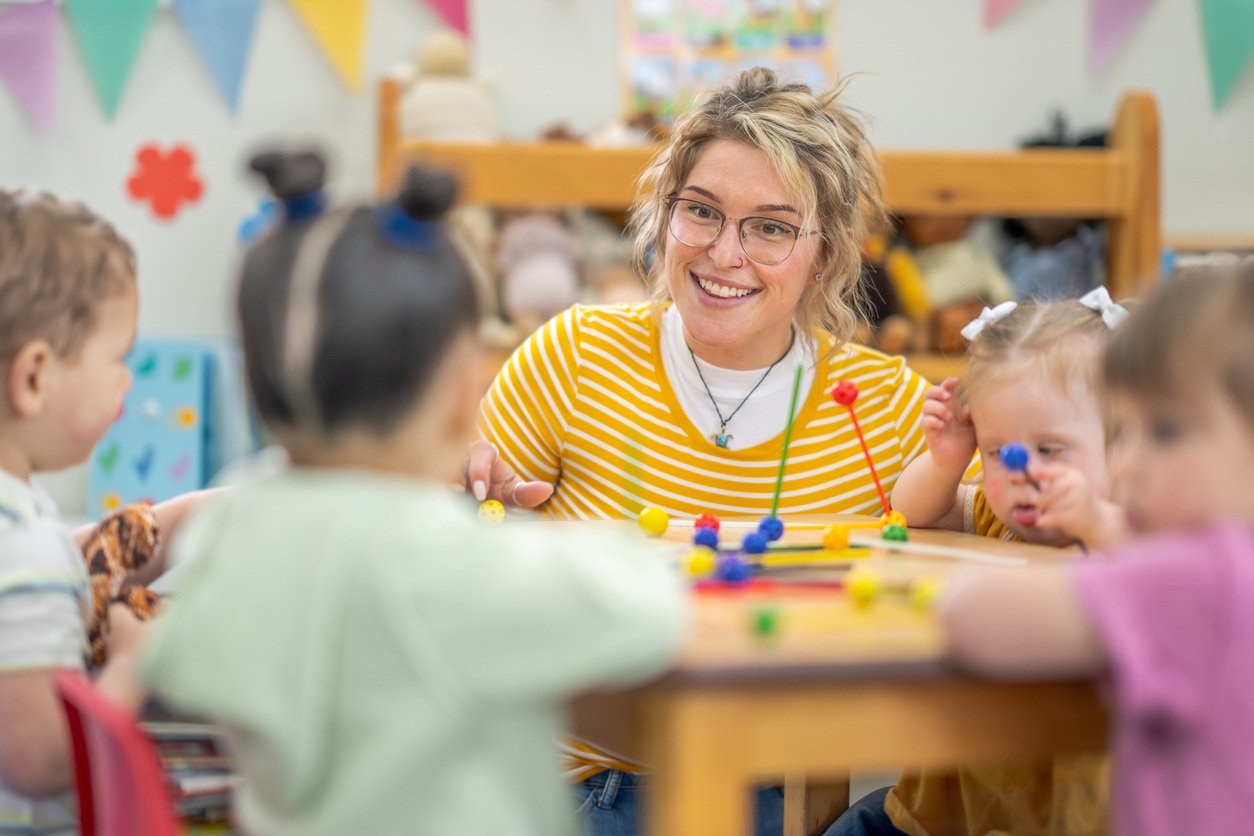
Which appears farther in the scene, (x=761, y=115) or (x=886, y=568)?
(x=761, y=115)

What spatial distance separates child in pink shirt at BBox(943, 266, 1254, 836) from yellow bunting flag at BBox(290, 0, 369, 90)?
111 inches

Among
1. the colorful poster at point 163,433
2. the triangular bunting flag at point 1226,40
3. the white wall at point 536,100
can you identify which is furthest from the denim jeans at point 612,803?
the triangular bunting flag at point 1226,40

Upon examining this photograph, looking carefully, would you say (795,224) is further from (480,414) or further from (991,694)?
(991,694)

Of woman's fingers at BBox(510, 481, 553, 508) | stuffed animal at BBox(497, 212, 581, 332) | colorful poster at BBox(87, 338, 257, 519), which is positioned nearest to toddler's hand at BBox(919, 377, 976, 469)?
woman's fingers at BBox(510, 481, 553, 508)

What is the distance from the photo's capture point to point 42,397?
108cm

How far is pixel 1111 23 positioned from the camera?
11.7 ft

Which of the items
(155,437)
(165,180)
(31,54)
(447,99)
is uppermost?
(31,54)

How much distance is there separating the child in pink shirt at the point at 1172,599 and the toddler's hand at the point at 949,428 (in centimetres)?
53

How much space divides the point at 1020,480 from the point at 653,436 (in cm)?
50

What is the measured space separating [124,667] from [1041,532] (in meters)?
0.84

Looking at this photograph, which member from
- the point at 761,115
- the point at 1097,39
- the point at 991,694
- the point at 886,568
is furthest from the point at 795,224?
the point at 1097,39

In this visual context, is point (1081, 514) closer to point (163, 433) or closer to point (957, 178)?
point (957, 178)

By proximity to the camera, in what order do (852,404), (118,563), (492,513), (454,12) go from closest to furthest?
(118,563) < (492,513) < (852,404) < (454,12)

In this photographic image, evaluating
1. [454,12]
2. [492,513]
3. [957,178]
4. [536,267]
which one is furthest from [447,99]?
[492,513]
